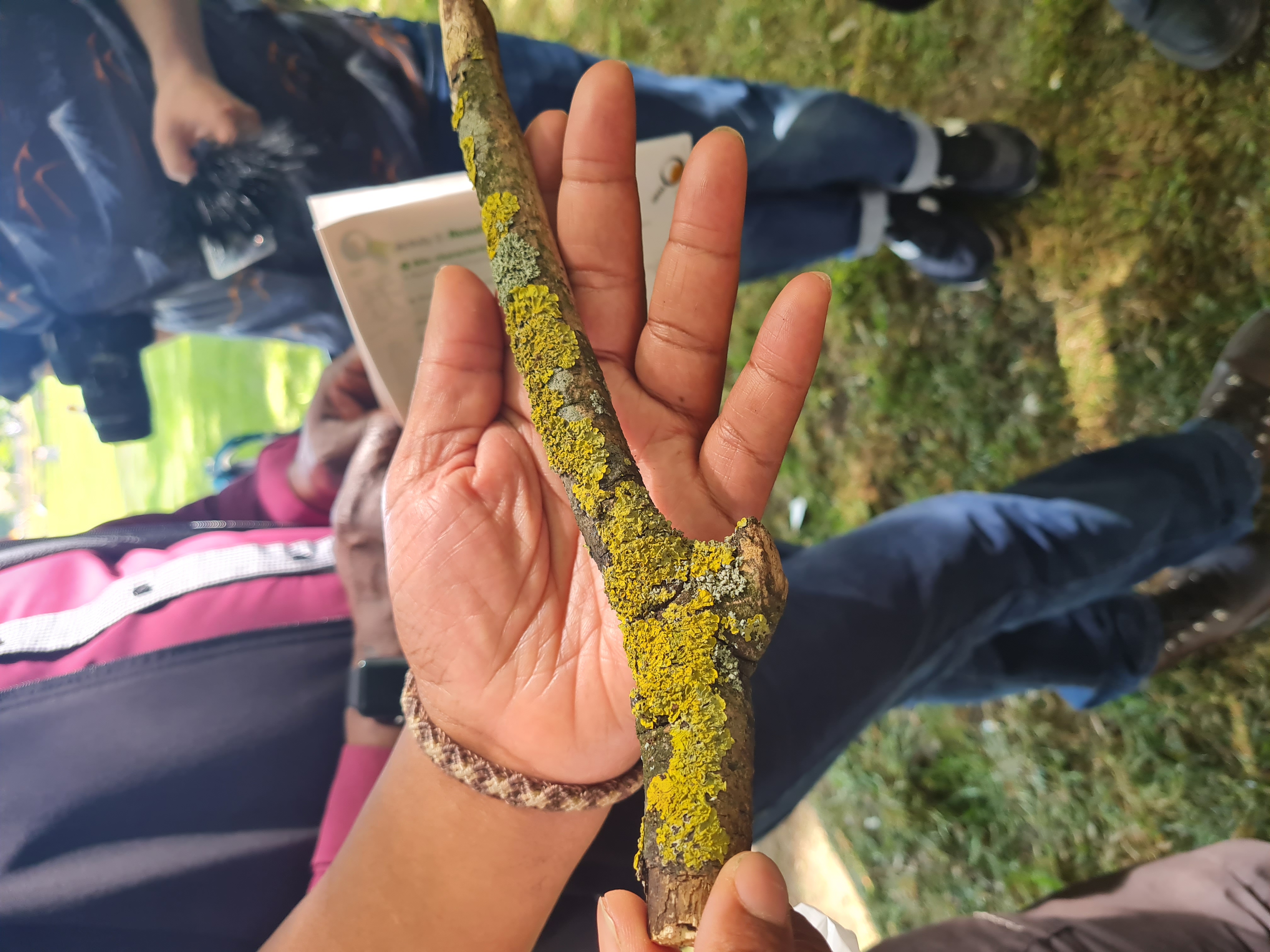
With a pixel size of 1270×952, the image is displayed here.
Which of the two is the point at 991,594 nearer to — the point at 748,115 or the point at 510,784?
the point at 510,784

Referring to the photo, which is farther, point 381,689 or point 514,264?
point 381,689

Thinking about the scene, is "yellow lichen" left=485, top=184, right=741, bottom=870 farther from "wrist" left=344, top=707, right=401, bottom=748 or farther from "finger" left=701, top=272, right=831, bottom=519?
"wrist" left=344, top=707, right=401, bottom=748

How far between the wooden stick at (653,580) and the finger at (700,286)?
0.16 metres

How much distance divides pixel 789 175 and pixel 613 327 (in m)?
0.94

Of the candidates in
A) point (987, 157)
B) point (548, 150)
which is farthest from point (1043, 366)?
point (548, 150)

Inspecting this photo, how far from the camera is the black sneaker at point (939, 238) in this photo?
2359mm

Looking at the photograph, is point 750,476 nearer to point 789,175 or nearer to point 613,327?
point 613,327

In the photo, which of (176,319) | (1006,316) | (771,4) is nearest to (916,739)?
(1006,316)

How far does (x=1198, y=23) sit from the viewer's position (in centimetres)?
191

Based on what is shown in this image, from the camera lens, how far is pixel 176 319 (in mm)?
Result: 1664

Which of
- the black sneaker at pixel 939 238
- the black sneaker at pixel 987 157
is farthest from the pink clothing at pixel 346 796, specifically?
the black sneaker at pixel 987 157

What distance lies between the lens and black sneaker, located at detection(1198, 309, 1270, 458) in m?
2.00

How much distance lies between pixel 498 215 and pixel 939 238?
1.72m

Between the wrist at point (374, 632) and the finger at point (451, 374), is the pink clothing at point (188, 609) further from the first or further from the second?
the finger at point (451, 374)
